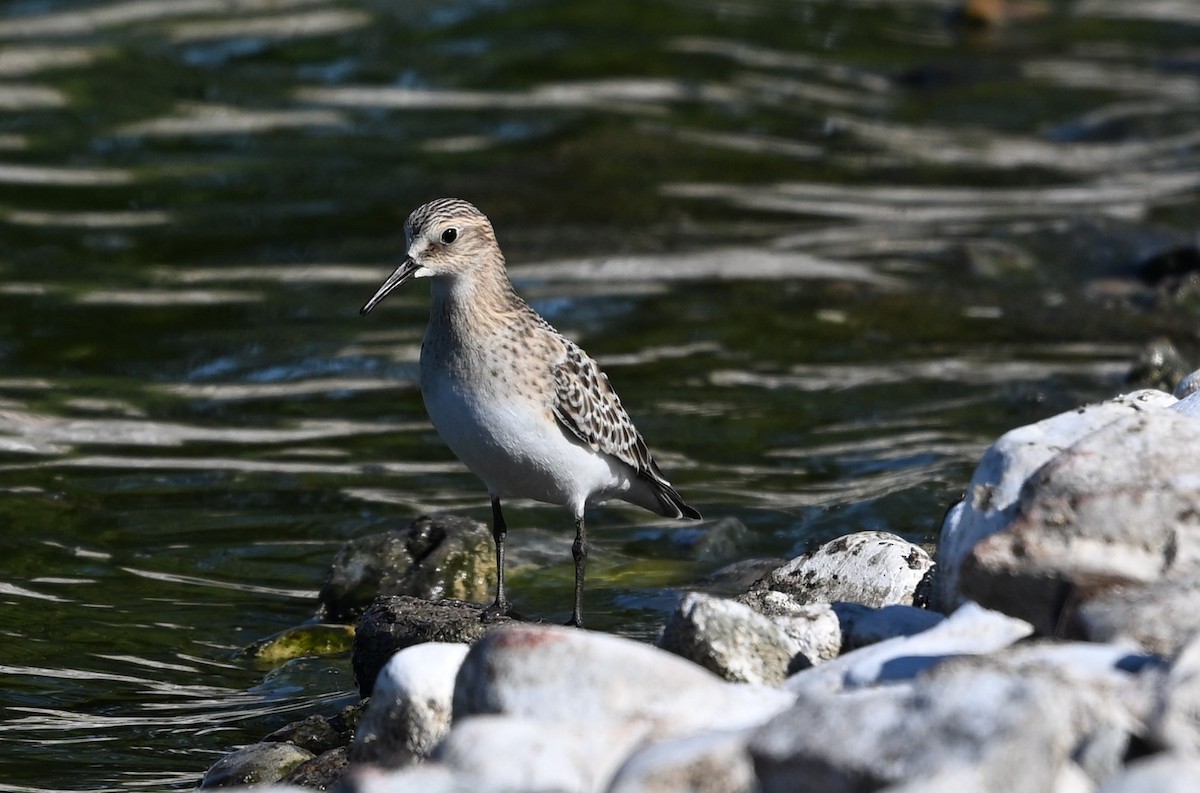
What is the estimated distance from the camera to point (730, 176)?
18.9 meters

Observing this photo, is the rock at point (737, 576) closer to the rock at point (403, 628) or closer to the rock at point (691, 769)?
the rock at point (403, 628)

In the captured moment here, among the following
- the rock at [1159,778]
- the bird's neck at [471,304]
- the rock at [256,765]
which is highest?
the bird's neck at [471,304]

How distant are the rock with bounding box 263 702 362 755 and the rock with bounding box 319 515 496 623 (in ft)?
6.20

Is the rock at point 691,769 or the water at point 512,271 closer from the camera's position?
the rock at point 691,769

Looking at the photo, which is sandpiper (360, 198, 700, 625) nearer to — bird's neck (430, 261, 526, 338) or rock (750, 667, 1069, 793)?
bird's neck (430, 261, 526, 338)

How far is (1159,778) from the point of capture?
13.2 feet

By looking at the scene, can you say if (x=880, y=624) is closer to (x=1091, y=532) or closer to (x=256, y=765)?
(x=1091, y=532)

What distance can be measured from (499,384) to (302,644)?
199 cm

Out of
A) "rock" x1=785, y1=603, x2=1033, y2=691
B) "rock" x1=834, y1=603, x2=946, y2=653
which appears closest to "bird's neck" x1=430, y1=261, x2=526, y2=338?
"rock" x1=834, y1=603, x2=946, y2=653

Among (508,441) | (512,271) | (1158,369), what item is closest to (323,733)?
(508,441)

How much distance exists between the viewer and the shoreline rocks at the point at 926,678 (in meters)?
4.36

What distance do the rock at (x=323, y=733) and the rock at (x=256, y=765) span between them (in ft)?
0.48

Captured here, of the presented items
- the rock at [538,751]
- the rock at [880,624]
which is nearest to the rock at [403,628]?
A: the rock at [880,624]

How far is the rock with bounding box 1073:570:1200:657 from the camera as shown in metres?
5.02
